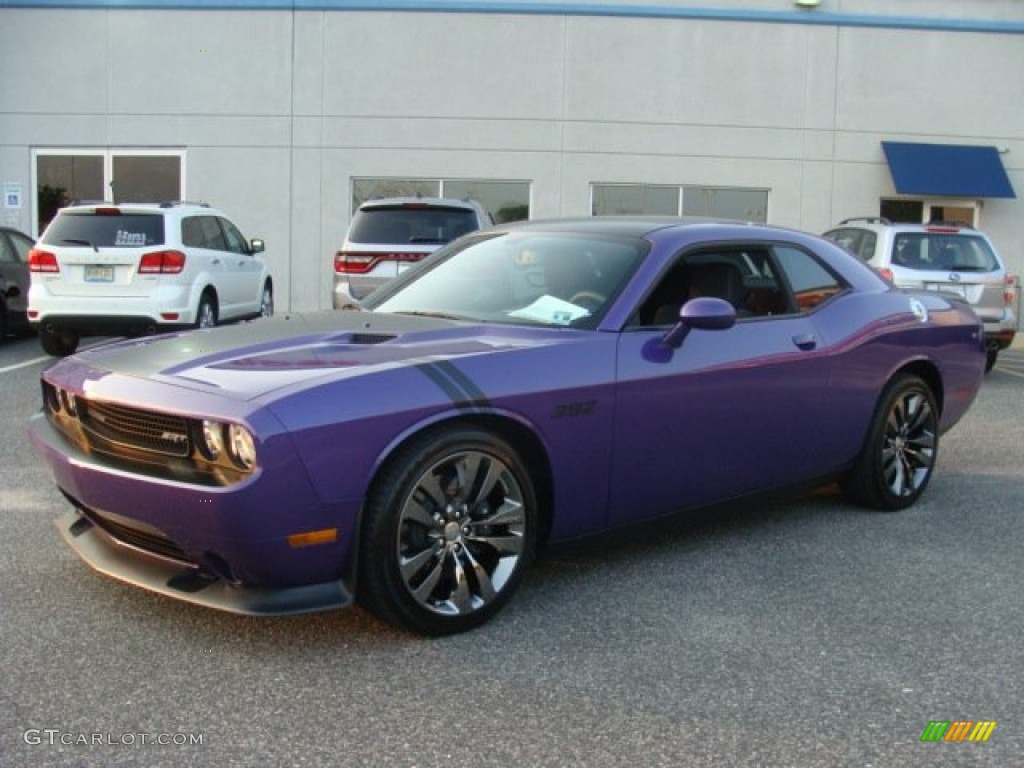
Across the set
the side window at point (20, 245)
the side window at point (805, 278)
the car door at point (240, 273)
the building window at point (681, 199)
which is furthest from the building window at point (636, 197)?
the side window at point (805, 278)

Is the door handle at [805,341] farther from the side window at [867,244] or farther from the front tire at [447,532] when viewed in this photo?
the side window at [867,244]

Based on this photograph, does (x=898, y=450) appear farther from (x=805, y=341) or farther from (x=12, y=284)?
(x=12, y=284)

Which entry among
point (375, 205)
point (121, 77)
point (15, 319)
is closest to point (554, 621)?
point (375, 205)

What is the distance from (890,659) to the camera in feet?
12.2

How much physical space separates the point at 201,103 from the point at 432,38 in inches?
156

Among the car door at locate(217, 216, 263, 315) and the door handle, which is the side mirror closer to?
the door handle

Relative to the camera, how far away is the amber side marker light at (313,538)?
135 inches

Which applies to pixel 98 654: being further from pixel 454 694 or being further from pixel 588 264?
pixel 588 264

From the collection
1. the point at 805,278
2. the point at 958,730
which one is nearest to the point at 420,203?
the point at 805,278

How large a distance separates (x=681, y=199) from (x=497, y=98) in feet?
11.4

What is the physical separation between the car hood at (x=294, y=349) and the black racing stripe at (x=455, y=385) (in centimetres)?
9

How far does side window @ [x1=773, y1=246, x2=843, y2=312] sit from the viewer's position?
5.30m

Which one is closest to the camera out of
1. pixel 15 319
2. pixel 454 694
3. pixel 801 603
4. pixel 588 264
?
pixel 454 694

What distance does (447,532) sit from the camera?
3.80m
